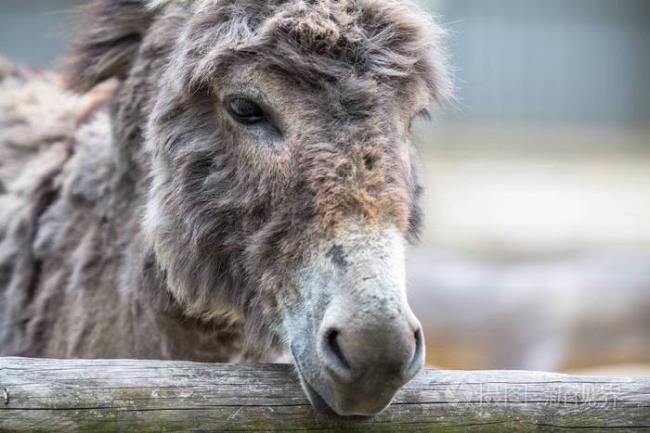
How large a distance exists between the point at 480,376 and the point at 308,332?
47 centimetres

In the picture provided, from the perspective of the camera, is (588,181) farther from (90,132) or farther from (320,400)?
(320,400)

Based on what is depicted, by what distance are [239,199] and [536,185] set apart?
931 centimetres

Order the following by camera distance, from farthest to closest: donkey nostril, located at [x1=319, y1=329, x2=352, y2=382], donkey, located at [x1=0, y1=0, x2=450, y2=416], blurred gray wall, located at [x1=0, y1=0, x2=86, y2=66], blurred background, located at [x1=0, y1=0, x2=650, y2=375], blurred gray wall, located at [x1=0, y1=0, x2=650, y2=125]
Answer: blurred gray wall, located at [x1=0, y1=0, x2=650, y2=125] → blurred gray wall, located at [x1=0, y1=0, x2=86, y2=66] → blurred background, located at [x1=0, y1=0, x2=650, y2=375] → donkey, located at [x1=0, y1=0, x2=450, y2=416] → donkey nostril, located at [x1=319, y1=329, x2=352, y2=382]

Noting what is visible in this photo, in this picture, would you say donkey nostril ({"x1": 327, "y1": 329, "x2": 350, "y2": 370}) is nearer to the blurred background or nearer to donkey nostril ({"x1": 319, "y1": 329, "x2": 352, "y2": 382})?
donkey nostril ({"x1": 319, "y1": 329, "x2": 352, "y2": 382})

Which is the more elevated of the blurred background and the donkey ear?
the donkey ear

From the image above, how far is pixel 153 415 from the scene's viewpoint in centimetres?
227

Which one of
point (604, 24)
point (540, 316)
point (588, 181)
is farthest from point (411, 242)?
point (604, 24)

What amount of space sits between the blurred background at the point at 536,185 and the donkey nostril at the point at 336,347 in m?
1.18

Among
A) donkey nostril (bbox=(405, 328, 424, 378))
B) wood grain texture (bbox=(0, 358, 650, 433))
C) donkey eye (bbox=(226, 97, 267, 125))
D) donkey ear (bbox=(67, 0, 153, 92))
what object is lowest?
wood grain texture (bbox=(0, 358, 650, 433))

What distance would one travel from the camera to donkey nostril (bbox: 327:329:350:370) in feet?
7.07

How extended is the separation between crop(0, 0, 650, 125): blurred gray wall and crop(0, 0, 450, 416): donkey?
34.1 feet

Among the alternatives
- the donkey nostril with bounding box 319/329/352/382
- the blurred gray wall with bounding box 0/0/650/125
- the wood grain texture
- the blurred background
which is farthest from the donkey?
the blurred gray wall with bounding box 0/0/650/125

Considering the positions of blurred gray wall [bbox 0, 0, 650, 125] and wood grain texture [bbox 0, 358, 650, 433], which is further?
blurred gray wall [bbox 0, 0, 650, 125]

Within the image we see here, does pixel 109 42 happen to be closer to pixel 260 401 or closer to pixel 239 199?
pixel 239 199
